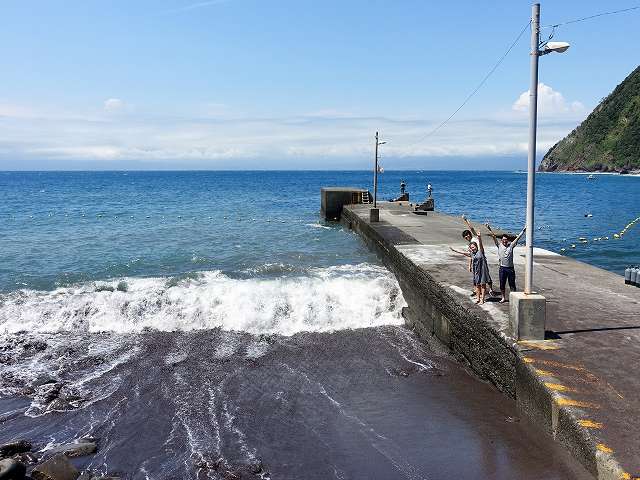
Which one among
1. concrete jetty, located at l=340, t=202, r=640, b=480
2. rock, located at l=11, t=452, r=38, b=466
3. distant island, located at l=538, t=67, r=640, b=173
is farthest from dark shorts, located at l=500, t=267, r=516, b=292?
distant island, located at l=538, t=67, r=640, b=173

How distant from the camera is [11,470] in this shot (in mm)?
6887

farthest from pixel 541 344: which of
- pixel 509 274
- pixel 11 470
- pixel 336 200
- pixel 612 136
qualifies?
pixel 612 136

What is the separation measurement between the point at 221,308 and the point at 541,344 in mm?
9221

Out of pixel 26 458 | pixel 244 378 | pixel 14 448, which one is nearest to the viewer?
pixel 26 458

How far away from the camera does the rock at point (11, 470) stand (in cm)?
683

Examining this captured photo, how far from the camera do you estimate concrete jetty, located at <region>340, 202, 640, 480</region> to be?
6484mm

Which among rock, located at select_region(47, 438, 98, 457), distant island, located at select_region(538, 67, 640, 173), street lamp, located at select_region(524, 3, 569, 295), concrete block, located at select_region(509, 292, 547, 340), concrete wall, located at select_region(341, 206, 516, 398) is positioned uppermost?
distant island, located at select_region(538, 67, 640, 173)

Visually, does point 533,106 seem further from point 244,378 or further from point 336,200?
point 336,200

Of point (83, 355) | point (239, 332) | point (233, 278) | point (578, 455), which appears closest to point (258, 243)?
point (233, 278)

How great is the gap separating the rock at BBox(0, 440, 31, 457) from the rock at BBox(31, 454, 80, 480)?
99 cm

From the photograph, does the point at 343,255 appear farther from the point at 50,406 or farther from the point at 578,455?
the point at 578,455

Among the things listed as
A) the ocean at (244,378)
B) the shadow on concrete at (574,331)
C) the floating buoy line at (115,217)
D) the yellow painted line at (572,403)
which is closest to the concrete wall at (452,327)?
the ocean at (244,378)

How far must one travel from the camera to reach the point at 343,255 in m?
23.4

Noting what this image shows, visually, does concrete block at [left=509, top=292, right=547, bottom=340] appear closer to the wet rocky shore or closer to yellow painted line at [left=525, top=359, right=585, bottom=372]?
yellow painted line at [left=525, top=359, right=585, bottom=372]
